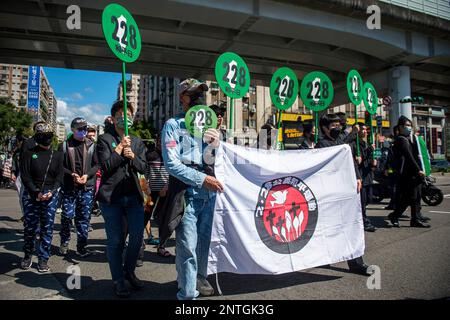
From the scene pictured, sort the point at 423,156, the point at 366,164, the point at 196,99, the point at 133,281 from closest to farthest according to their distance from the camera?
the point at 196,99, the point at 133,281, the point at 366,164, the point at 423,156

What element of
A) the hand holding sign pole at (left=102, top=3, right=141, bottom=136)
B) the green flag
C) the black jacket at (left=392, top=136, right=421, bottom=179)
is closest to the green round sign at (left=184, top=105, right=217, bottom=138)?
the hand holding sign pole at (left=102, top=3, right=141, bottom=136)

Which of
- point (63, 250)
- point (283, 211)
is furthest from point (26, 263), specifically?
point (283, 211)

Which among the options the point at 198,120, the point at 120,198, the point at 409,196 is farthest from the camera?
the point at 409,196

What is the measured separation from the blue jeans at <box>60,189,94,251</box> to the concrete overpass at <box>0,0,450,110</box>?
7.79 metres

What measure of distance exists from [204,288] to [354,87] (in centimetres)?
425

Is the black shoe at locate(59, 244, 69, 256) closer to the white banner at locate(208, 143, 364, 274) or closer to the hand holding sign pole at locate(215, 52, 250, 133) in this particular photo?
the white banner at locate(208, 143, 364, 274)

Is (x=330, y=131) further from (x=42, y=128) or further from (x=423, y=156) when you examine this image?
(x=423, y=156)

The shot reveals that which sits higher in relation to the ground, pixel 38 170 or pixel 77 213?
pixel 38 170

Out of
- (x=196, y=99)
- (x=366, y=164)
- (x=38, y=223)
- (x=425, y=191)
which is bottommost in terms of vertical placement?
(x=38, y=223)

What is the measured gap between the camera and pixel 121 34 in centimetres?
347

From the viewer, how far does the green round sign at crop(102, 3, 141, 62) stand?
10.6 ft

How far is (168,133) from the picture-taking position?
286 centimetres

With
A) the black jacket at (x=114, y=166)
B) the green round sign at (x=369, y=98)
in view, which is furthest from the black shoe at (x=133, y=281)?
the green round sign at (x=369, y=98)

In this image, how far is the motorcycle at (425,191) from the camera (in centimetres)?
882
